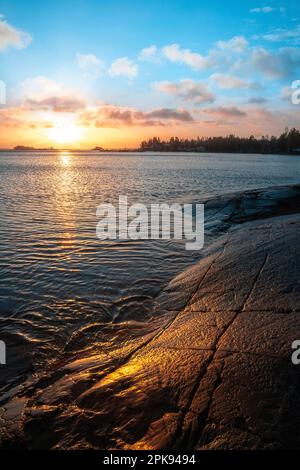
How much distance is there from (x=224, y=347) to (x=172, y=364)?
0.77m

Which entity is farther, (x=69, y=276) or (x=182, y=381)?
(x=69, y=276)

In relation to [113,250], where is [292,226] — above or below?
above

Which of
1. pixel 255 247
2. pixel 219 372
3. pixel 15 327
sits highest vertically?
pixel 255 247

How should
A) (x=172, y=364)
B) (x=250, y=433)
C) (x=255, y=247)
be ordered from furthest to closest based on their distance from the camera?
(x=255, y=247) → (x=172, y=364) → (x=250, y=433)

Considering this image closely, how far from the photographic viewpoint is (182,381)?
3.80 m

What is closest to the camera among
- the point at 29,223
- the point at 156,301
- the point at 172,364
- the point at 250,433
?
the point at 250,433

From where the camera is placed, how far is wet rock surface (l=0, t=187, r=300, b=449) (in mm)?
3100

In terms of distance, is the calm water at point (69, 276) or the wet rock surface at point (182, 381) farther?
the calm water at point (69, 276)

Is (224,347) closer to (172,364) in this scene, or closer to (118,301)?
(172,364)

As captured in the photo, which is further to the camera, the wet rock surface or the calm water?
the calm water

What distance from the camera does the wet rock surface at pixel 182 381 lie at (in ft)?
10.2
